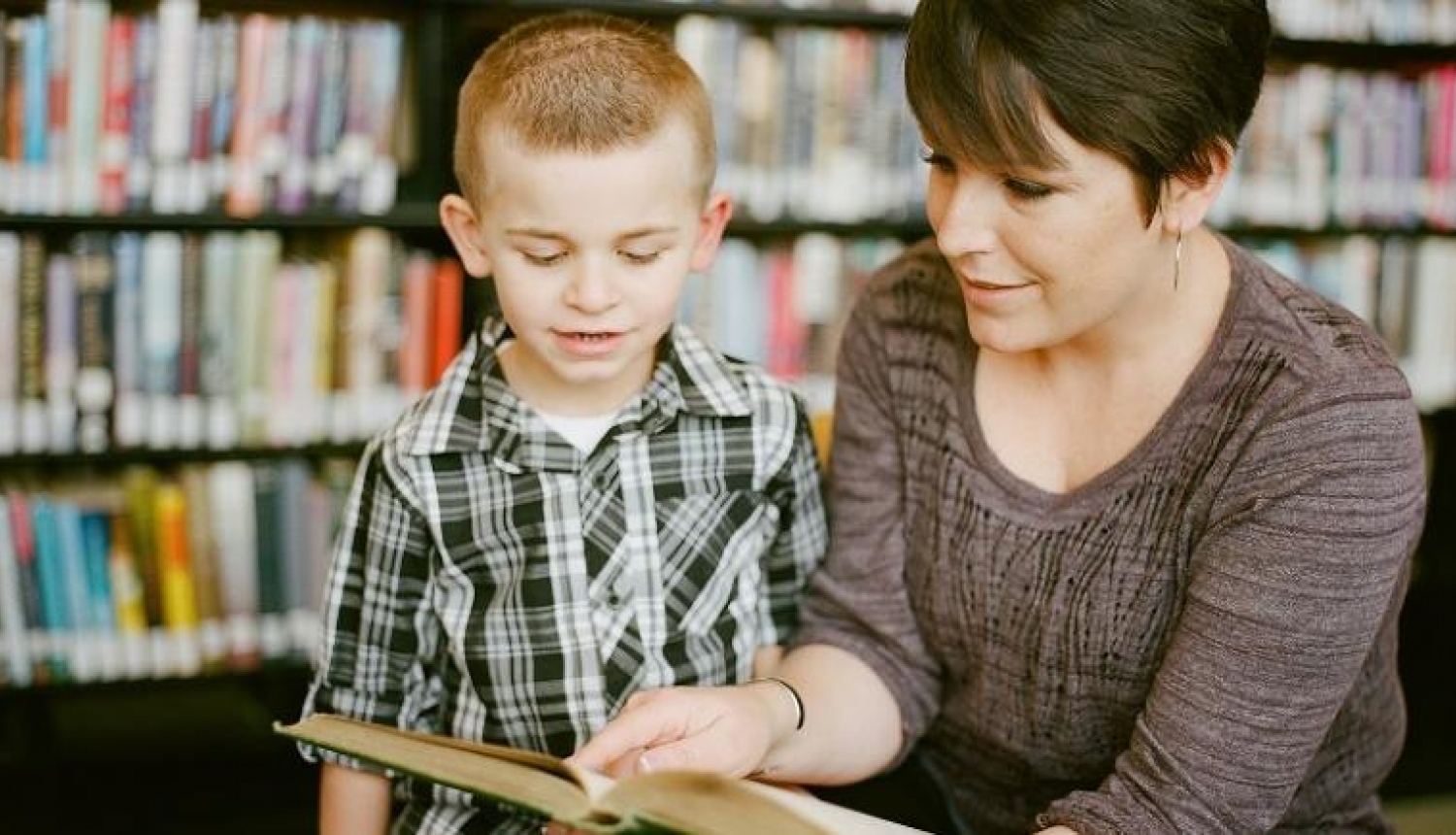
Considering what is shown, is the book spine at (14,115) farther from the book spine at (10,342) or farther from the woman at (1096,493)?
the woman at (1096,493)

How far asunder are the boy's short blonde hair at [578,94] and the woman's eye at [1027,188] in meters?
0.25

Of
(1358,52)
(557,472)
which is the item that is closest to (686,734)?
(557,472)

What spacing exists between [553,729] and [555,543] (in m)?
0.16

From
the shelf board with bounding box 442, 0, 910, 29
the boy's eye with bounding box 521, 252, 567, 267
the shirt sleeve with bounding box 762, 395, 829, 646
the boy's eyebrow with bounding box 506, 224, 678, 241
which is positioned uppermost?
the shelf board with bounding box 442, 0, 910, 29

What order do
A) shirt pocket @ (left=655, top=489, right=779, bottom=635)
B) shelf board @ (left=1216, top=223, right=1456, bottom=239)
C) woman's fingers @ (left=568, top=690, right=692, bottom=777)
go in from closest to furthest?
woman's fingers @ (left=568, top=690, right=692, bottom=777) → shirt pocket @ (left=655, top=489, right=779, bottom=635) → shelf board @ (left=1216, top=223, right=1456, bottom=239)

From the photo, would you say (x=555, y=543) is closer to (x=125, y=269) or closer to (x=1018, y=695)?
(x=1018, y=695)

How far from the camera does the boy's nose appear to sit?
3.72 feet

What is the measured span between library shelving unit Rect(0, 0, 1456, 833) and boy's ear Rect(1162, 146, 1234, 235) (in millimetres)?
1302

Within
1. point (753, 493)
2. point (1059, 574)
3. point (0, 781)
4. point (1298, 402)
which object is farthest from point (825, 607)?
point (0, 781)

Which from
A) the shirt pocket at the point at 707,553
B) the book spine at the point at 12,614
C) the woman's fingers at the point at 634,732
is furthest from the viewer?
the book spine at the point at 12,614

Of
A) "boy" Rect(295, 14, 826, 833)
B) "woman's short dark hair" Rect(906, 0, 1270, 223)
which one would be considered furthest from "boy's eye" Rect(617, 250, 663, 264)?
"woman's short dark hair" Rect(906, 0, 1270, 223)

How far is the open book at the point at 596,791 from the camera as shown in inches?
32.2

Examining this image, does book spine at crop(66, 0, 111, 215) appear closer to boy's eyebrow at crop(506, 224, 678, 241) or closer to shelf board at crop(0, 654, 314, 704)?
shelf board at crop(0, 654, 314, 704)

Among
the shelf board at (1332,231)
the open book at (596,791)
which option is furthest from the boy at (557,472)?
the shelf board at (1332,231)
